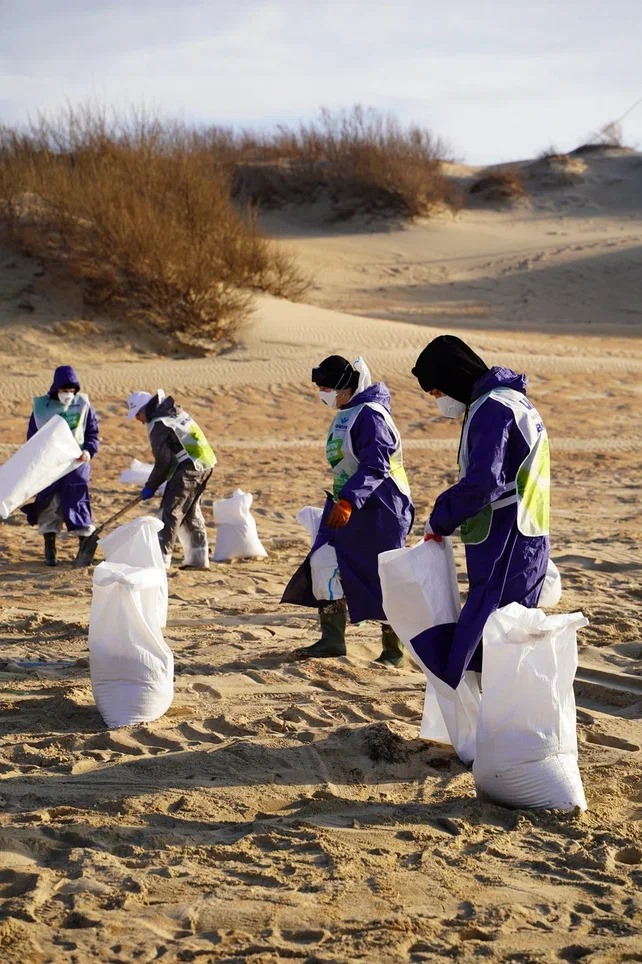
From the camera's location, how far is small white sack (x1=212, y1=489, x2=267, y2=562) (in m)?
8.60

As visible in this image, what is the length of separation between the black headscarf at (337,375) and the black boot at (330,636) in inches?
41.5

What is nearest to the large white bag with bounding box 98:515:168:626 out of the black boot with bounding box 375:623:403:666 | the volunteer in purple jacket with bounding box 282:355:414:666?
the volunteer in purple jacket with bounding box 282:355:414:666

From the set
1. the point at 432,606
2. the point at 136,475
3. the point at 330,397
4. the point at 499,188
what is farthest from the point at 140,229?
the point at 499,188

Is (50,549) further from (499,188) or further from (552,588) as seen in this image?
(499,188)

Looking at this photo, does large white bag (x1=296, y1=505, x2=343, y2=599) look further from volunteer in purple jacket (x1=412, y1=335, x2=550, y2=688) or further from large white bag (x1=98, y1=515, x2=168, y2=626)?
volunteer in purple jacket (x1=412, y1=335, x2=550, y2=688)

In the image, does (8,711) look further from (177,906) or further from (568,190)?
(568,190)

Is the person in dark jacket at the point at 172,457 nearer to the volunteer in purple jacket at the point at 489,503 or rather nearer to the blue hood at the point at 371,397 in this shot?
the blue hood at the point at 371,397

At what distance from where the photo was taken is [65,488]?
843 cm

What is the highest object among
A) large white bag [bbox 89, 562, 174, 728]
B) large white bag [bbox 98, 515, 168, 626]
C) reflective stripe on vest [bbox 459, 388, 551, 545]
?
reflective stripe on vest [bbox 459, 388, 551, 545]

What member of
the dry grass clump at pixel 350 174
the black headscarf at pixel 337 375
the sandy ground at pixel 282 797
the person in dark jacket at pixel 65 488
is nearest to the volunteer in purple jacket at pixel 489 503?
the sandy ground at pixel 282 797

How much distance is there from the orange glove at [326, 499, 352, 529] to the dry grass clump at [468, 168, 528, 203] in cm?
3594

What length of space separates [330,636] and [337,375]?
4.15 feet

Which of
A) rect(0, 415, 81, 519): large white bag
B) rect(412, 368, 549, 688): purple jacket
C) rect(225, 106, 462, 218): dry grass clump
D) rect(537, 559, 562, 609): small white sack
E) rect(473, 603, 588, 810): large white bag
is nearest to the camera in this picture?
rect(473, 603, 588, 810): large white bag

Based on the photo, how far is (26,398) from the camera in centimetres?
1592
